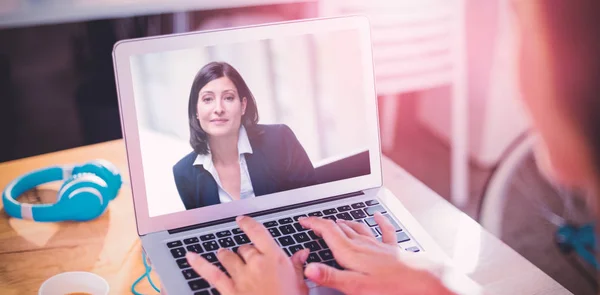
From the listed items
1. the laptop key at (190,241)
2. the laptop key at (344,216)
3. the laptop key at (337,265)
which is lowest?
the laptop key at (337,265)

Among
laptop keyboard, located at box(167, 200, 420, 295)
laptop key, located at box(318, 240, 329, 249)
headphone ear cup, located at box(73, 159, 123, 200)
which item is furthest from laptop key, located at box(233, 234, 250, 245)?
headphone ear cup, located at box(73, 159, 123, 200)

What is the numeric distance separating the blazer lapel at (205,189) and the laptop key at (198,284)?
15cm

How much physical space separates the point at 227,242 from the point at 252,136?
0.17m

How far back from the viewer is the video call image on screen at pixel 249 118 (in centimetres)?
89

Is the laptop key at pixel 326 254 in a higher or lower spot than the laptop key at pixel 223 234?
lower

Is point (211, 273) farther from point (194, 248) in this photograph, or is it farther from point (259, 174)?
point (259, 174)

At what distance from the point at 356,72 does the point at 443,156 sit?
1.81 meters

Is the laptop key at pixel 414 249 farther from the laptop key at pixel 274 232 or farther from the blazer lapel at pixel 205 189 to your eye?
the blazer lapel at pixel 205 189

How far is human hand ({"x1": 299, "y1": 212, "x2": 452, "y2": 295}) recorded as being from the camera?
0.78 m

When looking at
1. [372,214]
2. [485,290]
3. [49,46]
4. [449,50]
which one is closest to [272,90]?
[372,214]

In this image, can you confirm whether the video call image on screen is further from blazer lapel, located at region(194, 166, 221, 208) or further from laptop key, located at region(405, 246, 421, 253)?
laptop key, located at region(405, 246, 421, 253)

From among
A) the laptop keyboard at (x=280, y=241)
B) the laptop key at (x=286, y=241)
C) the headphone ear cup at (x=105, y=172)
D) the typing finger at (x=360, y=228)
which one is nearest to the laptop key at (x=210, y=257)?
the laptop keyboard at (x=280, y=241)

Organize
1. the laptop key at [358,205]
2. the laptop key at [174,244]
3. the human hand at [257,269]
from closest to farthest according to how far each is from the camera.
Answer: the human hand at [257,269] → the laptop key at [174,244] → the laptop key at [358,205]

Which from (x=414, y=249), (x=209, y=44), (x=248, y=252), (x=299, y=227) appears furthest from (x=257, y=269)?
(x=209, y=44)
